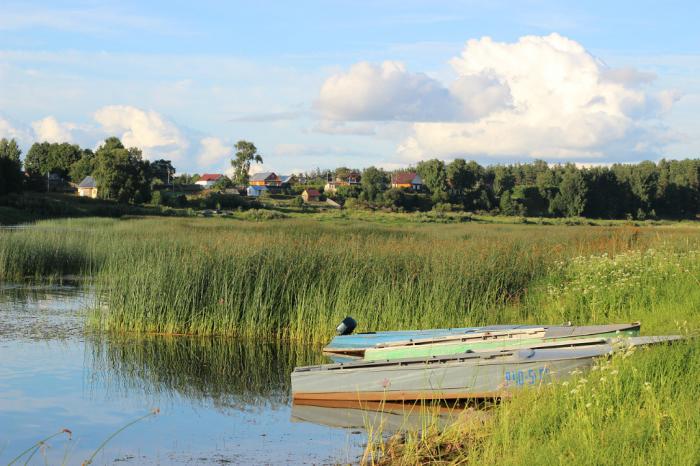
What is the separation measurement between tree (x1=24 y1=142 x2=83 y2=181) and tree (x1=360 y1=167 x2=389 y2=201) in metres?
37.0

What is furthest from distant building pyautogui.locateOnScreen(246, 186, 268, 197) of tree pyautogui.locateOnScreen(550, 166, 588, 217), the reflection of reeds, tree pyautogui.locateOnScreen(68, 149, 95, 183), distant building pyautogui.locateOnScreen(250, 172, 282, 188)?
the reflection of reeds

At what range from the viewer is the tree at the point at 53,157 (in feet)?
339

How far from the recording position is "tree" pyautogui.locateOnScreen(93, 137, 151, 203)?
7350 centimetres

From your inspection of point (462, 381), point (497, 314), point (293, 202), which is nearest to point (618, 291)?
point (497, 314)

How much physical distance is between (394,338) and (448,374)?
255 centimetres

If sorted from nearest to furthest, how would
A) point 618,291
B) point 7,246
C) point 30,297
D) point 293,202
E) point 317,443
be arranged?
point 317,443, point 618,291, point 30,297, point 7,246, point 293,202

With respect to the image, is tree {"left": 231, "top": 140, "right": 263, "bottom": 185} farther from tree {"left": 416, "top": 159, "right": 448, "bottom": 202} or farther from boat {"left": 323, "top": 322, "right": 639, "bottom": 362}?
boat {"left": 323, "top": 322, "right": 639, "bottom": 362}

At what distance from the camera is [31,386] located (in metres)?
11.5

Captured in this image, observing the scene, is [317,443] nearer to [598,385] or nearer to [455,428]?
[455,428]

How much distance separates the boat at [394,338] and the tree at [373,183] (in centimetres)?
8259

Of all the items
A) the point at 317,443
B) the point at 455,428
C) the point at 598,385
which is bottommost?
the point at 317,443

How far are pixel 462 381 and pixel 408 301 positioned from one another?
501cm

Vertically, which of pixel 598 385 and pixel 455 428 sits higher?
pixel 598 385

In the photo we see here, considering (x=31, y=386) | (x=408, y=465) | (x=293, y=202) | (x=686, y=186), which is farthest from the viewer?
(x=686, y=186)
